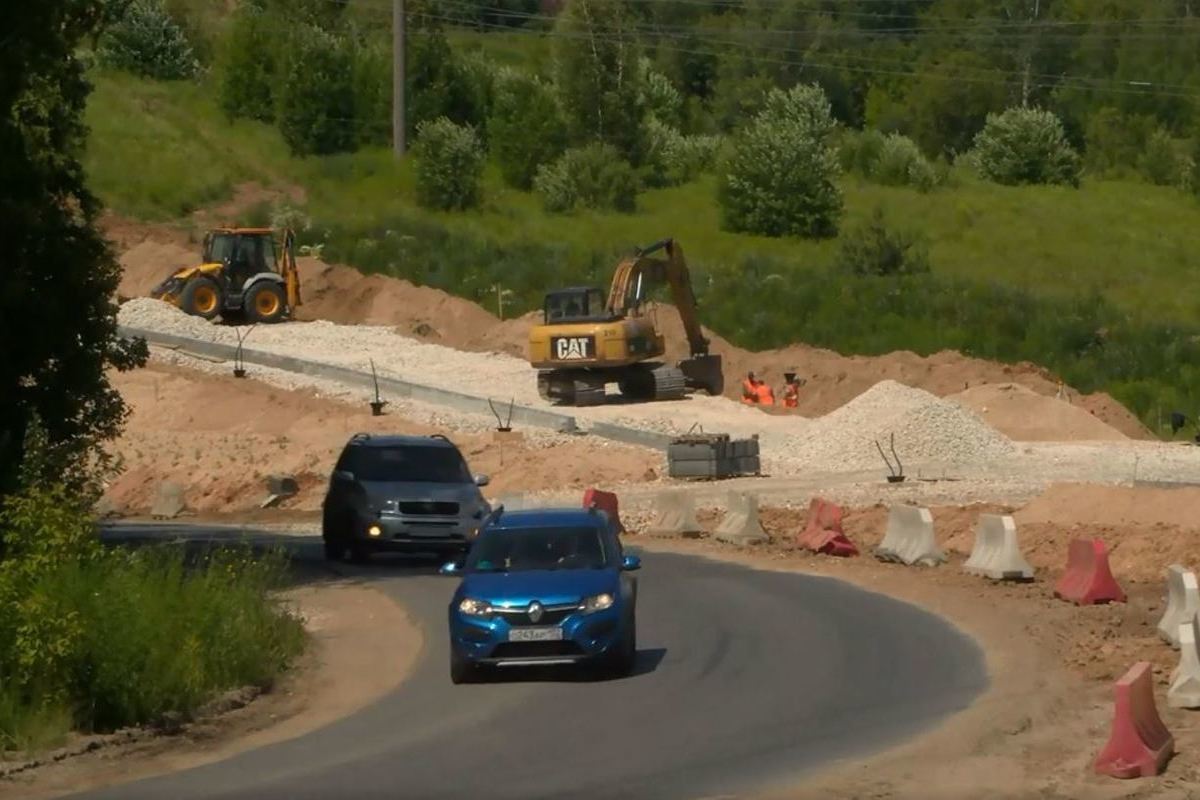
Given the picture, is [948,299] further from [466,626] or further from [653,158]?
[466,626]

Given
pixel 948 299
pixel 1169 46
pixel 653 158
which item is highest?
pixel 1169 46

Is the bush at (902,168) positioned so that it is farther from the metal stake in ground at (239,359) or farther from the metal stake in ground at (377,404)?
the metal stake in ground at (377,404)

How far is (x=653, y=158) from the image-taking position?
97.4m

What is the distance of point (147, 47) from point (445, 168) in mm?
23159

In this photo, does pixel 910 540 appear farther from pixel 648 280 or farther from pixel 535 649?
pixel 648 280

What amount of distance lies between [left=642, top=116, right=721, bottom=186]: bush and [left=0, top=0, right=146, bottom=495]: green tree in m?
69.4

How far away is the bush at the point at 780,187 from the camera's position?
280 feet

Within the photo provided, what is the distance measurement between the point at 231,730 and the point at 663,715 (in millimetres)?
3445

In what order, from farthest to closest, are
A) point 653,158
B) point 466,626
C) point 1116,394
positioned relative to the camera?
1. point 653,158
2. point 1116,394
3. point 466,626

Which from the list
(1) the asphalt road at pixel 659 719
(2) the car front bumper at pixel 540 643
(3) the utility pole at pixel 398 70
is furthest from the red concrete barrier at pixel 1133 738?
(3) the utility pole at pixel 398 70

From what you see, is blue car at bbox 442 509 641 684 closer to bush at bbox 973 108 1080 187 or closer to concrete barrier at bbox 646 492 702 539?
concrete barrier at bbox 646 492 702 539

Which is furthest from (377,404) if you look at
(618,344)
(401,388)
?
(618,344)

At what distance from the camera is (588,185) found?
87.1m

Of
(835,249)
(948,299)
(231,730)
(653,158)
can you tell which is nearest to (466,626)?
(231,730)
